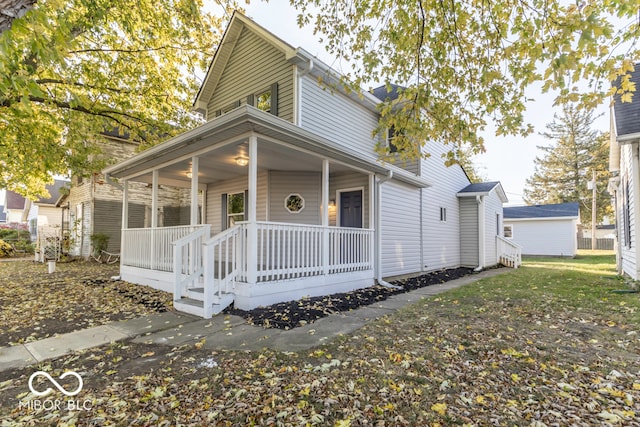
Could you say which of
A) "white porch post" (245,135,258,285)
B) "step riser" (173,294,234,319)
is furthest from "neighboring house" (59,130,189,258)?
"white porch post" (245,135,258,285)

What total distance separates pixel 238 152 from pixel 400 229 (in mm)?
5580

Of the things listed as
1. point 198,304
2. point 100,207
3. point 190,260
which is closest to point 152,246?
point 190,260

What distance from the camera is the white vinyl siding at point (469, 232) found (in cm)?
1335

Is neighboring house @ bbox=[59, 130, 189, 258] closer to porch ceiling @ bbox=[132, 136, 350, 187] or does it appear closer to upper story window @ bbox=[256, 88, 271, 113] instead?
porch ceiling @ bbox=[132, 136, 350, 187]

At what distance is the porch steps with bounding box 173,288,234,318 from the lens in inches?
200

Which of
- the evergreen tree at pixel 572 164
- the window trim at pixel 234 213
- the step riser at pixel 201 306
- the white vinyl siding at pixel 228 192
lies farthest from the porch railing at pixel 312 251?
the evergreen tree at pixel 572 164

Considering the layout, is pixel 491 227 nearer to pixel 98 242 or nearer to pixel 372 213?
pixel 372 213

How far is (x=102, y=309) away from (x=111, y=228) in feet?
36.1

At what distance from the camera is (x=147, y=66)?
10000 millimetres

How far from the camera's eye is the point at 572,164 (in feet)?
103

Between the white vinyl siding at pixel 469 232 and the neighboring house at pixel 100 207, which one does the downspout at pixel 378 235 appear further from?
the neighboring house at pixel 100 207

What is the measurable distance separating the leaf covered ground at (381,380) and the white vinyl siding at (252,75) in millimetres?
6215

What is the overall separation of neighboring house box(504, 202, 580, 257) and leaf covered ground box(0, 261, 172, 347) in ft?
76.7

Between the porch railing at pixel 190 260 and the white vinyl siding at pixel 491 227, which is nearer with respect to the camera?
the porch railing at pixel 190 260
